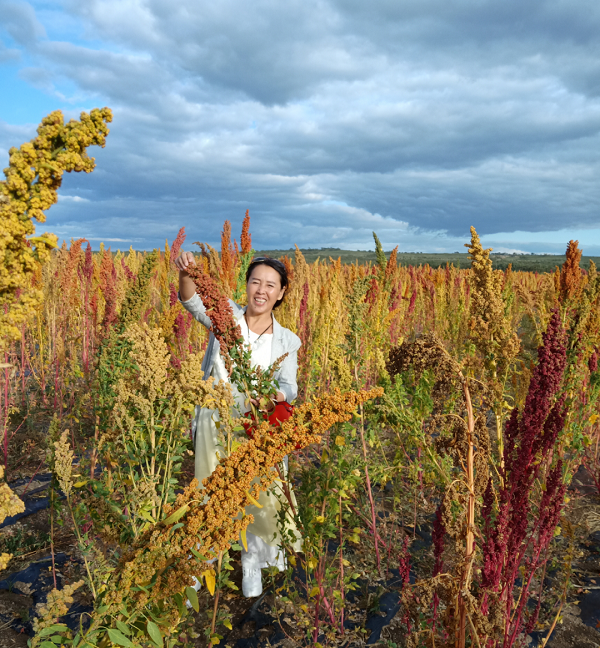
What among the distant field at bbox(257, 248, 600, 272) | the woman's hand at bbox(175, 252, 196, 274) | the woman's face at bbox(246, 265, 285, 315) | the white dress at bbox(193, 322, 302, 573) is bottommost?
the white dress at bbox(193, 322, 302, 573)

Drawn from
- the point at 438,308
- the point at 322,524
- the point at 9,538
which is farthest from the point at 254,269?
the point at 438,308

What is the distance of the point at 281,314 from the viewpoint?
4.60 metres

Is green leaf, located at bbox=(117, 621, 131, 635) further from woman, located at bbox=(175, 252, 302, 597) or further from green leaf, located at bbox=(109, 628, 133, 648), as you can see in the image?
woman, located at bbox=(175, 252, 302, 597)

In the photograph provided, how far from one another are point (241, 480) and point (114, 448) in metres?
1.03

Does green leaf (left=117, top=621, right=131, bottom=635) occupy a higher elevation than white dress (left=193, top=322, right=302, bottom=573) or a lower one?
higher

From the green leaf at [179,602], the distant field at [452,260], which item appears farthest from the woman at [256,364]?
the distant field at [452,260]

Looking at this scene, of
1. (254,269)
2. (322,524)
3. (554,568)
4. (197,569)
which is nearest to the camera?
(197,569)

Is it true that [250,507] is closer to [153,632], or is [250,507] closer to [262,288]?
[262,288]

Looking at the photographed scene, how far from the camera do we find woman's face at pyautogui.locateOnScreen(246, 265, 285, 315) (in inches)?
105

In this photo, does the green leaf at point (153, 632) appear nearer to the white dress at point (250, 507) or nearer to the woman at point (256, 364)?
the woman at point (256, 364)

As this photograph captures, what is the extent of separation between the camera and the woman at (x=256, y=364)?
235 centimetres

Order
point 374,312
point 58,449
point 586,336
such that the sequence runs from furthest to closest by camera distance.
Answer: point 374,312, point 586,336, point 58,449

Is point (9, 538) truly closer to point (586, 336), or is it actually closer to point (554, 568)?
point (554, 568)

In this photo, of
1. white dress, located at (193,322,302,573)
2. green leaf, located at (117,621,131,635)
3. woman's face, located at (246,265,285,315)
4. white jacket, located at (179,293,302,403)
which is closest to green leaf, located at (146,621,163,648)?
green leaf, located at (117,621,131,635)
